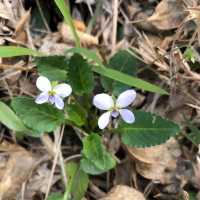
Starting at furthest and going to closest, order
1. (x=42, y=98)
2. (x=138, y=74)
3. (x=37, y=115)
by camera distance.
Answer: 1. (x=138, y=74)
2. (x=37, y=115)
3. (x=42, y=98)

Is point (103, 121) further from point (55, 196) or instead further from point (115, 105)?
point (55, 196)

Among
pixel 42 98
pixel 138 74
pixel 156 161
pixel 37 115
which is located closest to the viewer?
pixel 42 98

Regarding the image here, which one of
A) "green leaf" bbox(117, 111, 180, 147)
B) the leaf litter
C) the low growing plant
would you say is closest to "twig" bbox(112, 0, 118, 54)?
the leaf litter

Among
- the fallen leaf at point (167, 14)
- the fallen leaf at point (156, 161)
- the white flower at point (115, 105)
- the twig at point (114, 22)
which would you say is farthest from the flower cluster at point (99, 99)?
the fallen leaf at point (167, 14)

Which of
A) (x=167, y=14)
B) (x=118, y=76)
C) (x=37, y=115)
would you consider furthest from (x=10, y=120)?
(x=167, y=14)

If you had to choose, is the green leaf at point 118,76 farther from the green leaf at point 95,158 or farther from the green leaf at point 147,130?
the green leaf at point 95,158

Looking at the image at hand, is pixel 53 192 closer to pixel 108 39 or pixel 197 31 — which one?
pixel 108 39

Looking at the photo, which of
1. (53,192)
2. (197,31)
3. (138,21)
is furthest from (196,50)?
(53,192)
